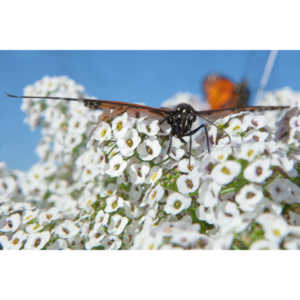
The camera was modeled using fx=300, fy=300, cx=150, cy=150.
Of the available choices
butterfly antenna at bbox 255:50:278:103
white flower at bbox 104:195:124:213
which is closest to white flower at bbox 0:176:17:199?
white flower at bbox 104:195:124:213

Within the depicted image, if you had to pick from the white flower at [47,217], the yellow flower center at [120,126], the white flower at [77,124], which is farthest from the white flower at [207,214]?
the white flower at [77,124]

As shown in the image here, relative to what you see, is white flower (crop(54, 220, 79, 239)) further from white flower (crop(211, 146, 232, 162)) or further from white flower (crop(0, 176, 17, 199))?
white flower (crop(211, 146, 232, 162))

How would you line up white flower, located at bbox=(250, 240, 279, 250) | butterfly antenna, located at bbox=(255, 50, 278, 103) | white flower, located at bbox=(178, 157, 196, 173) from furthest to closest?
1. butterfly antenna, located at bbox=(255, 50, 278, 103)
2. white flower, located at bbox=(178, 157, 196, 173)
3. white flower, located at bbox=(250, 240, 279, 250)

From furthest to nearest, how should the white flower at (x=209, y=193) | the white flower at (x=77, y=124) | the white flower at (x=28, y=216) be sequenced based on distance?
the white flower at (x=77, y=124) < the white flower at (x=28, y=216) < the white flower at (x=209, y=193)

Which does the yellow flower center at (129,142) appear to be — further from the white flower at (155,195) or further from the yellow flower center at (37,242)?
the yellow flower center at (37,242)
